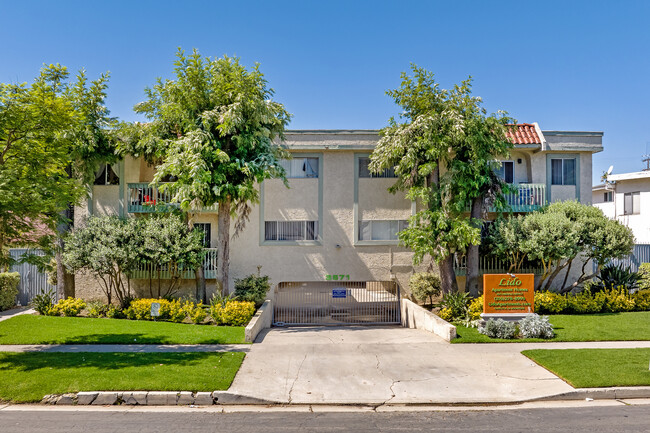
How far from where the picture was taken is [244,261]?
18969mm

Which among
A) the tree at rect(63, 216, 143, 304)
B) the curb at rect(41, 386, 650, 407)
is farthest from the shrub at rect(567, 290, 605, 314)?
the tree at rect(63, 216, 143, 304)

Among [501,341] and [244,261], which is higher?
[244,261]

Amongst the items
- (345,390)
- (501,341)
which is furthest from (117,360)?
(501,341)

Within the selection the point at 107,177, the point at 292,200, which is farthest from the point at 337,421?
the point at 107,177

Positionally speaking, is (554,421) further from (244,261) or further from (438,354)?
(244,261)

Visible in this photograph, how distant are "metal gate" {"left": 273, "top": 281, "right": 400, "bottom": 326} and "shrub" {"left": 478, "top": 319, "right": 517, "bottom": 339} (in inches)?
208

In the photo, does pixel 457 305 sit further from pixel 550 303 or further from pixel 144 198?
pixel 144 198

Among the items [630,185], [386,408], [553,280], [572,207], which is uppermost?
[630,185]

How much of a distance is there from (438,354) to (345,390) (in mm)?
3673

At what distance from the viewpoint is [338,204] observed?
19.2 meters

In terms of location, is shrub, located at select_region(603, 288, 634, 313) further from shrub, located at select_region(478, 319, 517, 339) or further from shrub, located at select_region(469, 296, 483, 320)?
shrub, located at select_region(478, 319, 517, 339)

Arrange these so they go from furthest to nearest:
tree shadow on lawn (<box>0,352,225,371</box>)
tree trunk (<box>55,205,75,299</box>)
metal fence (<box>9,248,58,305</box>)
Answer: metal fence (<box>9,248,58,305</box>)
tree trunk (<box>55,205,75,299</box>)
tree shadow on lawn (<box>0,352,225,371</box>)

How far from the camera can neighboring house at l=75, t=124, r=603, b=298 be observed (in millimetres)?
18875

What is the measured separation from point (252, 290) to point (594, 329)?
11.4 m
